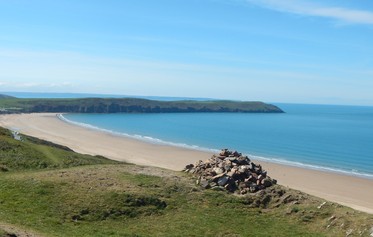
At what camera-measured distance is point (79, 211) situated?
77.3ft

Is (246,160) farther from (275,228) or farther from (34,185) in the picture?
(34,185)

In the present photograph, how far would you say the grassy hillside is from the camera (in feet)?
71.8

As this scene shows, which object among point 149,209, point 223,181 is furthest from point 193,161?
point 149,209

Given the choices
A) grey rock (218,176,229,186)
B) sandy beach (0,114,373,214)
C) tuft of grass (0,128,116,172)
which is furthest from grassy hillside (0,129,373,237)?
sandy beach (0,114,373,214)

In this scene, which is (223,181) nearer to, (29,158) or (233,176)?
(233,176)

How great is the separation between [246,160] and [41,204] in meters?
14.0

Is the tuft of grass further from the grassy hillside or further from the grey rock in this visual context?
the grey rock

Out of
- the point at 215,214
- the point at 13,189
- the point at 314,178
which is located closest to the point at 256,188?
the point at 215,214

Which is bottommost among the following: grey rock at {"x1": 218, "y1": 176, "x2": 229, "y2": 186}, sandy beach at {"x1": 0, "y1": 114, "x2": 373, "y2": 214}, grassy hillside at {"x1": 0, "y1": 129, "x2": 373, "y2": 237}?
sandy beach at {"x1": 0, "y1": 114, "x2": 373, "y2": 214}

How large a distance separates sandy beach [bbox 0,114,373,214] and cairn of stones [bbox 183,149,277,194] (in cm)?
1914

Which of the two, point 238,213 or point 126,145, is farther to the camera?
point 126,145

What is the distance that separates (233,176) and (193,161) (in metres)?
41.6

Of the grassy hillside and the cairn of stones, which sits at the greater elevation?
the cairn of stones

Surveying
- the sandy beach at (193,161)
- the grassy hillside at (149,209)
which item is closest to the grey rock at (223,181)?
the grassy hillside at (149,209)
